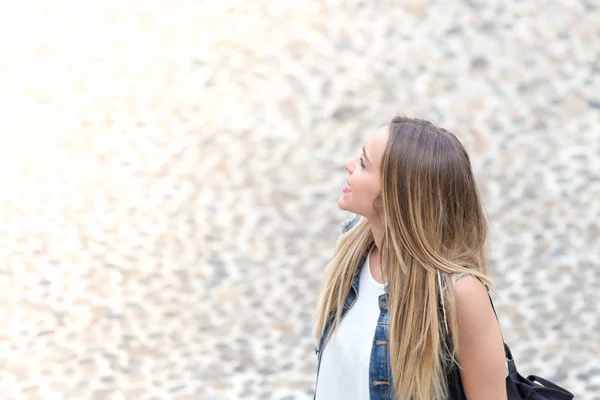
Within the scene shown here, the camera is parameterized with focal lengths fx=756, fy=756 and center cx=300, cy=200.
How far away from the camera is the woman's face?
1855mm

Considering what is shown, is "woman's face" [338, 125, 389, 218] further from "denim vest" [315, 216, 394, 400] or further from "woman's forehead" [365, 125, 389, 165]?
"denim vest" [315, 216, 394, 400]

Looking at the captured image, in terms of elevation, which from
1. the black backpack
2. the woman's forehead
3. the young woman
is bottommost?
the black backpack

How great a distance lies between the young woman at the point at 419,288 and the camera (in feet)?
5.69

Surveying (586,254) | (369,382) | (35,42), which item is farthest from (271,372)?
(35,42)

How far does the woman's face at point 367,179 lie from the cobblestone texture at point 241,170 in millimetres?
2684

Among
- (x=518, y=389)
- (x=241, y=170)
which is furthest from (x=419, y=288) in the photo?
(x=241, y=170)

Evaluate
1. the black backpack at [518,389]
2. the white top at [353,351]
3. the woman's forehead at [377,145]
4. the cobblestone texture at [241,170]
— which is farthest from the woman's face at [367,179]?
the cobblestone texture at [241,170]

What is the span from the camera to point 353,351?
6.13ft

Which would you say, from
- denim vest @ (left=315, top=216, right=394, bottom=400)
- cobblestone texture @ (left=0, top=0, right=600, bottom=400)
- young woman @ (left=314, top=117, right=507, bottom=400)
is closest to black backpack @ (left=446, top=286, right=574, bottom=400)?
young woman @ (left=314, top=117, right=507, bottom=400)

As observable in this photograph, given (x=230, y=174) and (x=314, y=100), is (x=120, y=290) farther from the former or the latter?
(x=314, y=100)

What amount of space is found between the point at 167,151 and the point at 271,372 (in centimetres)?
229

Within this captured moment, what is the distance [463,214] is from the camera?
1845 mm

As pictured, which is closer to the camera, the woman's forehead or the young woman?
the young woman

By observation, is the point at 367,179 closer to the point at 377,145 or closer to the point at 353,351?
the point at 377,145
